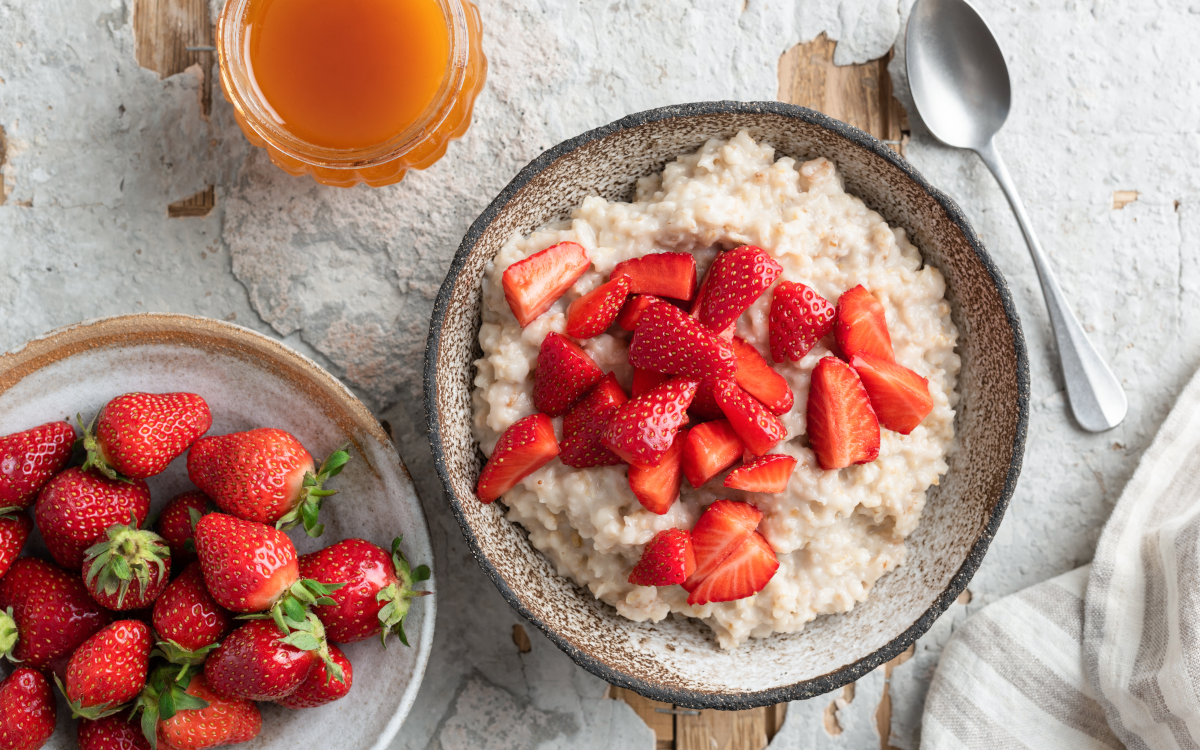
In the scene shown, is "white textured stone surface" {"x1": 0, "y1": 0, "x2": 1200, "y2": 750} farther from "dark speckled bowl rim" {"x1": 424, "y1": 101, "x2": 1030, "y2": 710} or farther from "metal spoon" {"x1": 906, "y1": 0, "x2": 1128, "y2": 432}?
"dark speckled bowl rim" {"x1": 424, "y1": 101, "x2": 1030, "y2": 710}

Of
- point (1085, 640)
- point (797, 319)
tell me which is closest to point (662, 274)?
point (797, 319)

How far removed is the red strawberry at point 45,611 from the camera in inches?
67.4

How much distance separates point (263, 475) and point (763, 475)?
102 cm

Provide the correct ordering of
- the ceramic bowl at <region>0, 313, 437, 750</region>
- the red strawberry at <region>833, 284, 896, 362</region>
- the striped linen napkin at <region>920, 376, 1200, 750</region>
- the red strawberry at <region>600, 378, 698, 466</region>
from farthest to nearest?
the striped linen napkin at <region>920, 376, 1200, 750</region> < the ceramic bowl at <region>0, 313, 437, 750</region> < the red strawberry at <region>833, 284, 896, 362</region> < the red strawberry at <region>600, 378, 698, 466</region>

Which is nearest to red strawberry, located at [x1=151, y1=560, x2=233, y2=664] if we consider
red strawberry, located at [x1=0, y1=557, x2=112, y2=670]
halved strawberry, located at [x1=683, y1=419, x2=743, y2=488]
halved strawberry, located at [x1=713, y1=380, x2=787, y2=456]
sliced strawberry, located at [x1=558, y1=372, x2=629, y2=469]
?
red strawberry, located at [x1=0, y1=557, x2=112, y2=670]

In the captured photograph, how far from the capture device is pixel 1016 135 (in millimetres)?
2104

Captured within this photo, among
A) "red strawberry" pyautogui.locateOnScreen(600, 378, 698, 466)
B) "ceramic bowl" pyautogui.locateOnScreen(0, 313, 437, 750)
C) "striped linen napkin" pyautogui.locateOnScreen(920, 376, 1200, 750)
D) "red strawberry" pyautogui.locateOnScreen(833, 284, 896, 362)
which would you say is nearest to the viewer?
"red strawberry" pyautogui.locateOnScreen(600, 378, 698, 466)

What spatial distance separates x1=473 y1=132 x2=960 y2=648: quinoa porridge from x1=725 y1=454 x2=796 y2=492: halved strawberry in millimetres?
47

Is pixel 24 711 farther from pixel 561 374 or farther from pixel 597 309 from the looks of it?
pixel 597 309

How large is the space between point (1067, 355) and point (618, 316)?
120 cm

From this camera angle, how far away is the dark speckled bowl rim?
5.26ft

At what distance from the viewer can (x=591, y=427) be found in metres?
1.62

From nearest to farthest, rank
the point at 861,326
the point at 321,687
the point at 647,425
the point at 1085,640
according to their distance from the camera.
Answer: the point at 647,425
the point at 861,326
the point at 321,687
the point at 1085,640

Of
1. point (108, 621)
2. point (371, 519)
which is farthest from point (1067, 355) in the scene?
point (108, 621)
